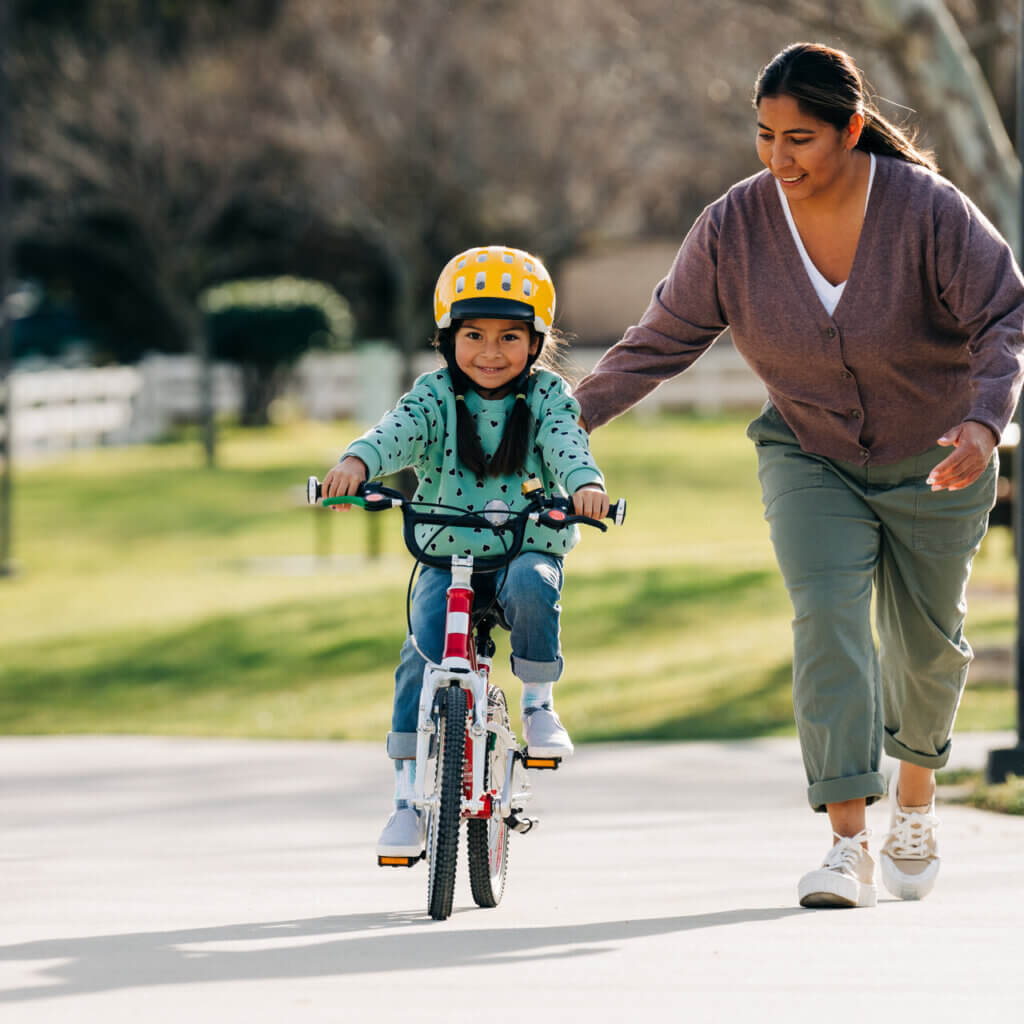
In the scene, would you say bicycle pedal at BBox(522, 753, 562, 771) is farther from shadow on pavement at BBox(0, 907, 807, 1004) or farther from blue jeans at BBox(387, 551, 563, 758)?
shadow on pavement at BBox(0, 907, 807, 1004)

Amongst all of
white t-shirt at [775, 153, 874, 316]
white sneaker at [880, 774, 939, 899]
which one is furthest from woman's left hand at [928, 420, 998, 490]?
white sneaker at [880, 774, 939, 899]

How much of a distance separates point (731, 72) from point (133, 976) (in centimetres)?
1588

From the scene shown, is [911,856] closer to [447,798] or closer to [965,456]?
[965,456]

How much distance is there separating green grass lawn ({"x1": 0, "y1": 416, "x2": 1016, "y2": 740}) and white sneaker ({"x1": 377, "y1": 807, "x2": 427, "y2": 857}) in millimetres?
4650

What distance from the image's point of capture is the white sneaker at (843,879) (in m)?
5.09

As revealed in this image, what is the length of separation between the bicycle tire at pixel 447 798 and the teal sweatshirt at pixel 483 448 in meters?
0.43

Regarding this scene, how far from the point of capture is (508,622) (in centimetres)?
519

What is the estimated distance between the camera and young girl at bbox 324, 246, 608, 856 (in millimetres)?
5098

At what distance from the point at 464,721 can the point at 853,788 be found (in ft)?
3.30

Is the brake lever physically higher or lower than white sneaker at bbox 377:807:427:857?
higher

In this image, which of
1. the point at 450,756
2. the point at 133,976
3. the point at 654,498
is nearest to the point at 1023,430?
the point at 450,756

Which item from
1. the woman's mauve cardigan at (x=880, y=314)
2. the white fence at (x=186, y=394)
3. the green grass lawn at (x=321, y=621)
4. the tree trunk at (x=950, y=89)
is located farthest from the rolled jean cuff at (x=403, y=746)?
the white fence at (x=186, y=394)

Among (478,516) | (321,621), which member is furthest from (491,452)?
(321,621)

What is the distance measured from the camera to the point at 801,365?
5180 mm
